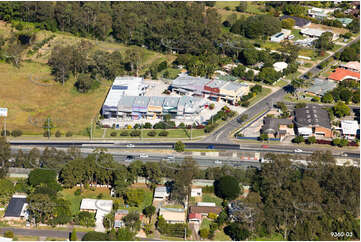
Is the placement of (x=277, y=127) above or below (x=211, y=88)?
below

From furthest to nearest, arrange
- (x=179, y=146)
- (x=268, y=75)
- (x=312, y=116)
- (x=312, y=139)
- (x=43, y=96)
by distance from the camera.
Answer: (x=268, y=75) < (x=43, y=96) < (x=312, y=116) < (x=312, y=139) < (x=179, y=146)

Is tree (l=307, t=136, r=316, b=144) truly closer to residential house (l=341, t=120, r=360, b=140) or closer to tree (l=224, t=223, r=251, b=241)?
residential house (l=341, t=120, r=360, b=140)

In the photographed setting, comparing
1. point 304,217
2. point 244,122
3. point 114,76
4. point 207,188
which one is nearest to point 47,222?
point 207,188

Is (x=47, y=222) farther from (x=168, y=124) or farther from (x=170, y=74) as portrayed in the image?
(x=170, y=74)

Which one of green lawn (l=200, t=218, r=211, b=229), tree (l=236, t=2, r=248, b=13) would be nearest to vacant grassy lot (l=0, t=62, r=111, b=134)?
green lawn (l=200, t=218, r=211, b=229)

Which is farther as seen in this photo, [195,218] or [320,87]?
[320,87]

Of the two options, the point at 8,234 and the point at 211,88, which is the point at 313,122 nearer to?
the point at 211,88

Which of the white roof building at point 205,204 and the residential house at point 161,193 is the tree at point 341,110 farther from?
the residential house at point 161,193

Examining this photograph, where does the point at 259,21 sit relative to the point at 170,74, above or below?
above

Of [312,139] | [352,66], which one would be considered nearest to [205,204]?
[312,139]
